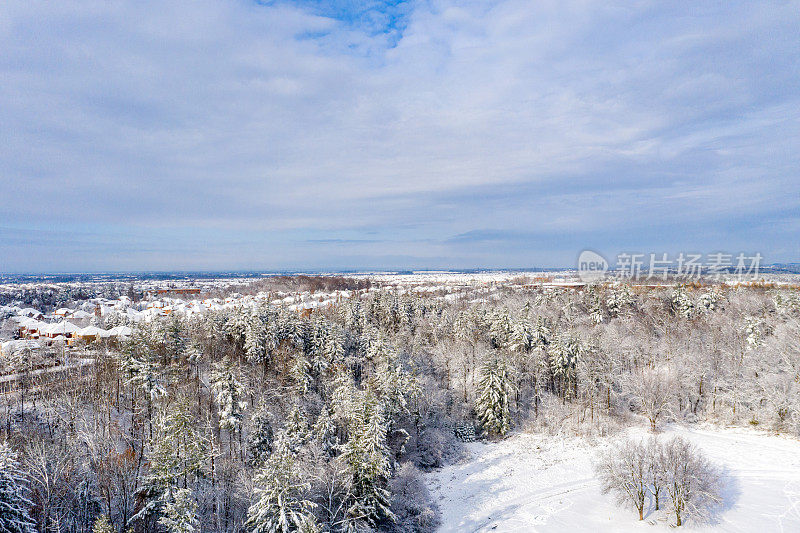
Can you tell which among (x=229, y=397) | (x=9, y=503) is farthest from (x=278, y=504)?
(x=229, y=397)

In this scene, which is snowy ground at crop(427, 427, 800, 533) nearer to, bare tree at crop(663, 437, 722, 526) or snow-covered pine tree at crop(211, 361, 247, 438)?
bare tree at crop(663, 437, 722, 526)

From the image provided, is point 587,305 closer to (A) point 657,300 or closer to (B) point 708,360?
(A) point 657,300

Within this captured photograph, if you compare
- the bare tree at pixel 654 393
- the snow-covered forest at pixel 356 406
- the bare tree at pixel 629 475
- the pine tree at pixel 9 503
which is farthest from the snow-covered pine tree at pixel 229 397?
the bare tree at pixel 654 393

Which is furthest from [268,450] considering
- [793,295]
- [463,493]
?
[793,295]

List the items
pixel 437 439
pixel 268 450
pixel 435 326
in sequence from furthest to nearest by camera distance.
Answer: pixel 435 326 → pixel 437 439 → pixel 268 450

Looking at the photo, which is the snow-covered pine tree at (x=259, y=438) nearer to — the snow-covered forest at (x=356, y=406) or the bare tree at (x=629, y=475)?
the snow-covered forest at (x=356, y=406)
